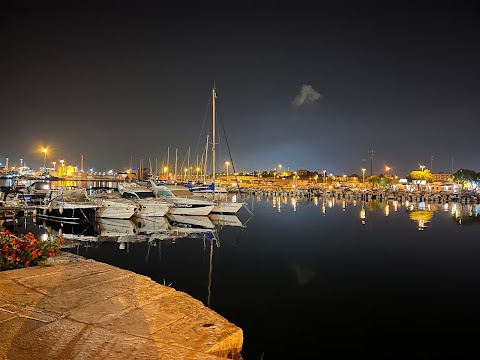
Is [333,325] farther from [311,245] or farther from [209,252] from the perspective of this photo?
Result: [311,245]

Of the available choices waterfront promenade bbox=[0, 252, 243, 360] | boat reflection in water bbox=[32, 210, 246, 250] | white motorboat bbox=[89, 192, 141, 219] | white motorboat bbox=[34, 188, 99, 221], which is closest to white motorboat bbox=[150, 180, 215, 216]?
boat reflection in water bbox=[32, 210, 246, 250]

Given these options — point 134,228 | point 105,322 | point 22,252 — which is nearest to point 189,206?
point 134,228

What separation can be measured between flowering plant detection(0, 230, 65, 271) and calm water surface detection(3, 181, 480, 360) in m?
5.31

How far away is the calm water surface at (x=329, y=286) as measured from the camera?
352 inches

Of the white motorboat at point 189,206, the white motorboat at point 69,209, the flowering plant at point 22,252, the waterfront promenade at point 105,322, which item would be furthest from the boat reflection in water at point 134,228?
the waterfront promenade at point 105,322

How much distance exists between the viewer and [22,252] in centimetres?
698

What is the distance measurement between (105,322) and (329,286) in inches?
451

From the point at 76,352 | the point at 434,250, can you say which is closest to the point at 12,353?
the point at 76,352

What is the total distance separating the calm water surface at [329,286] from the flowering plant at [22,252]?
5.31 meters

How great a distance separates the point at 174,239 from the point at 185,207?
37.0 ft

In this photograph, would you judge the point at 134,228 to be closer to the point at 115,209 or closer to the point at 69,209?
the point at 115,209

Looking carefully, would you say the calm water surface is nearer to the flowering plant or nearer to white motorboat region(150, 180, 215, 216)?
the flowering plant

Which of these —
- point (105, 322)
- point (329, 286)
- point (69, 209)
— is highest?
point (105, 322)

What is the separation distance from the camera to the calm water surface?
895 cm
